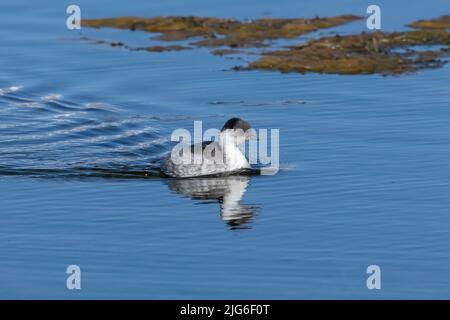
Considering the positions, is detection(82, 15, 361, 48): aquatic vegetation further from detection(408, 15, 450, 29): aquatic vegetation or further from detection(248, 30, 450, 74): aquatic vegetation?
detection(408, 15, 450, 29): aquatic vegetation

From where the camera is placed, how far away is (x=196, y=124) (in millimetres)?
23578

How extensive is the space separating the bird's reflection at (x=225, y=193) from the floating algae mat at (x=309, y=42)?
723cm

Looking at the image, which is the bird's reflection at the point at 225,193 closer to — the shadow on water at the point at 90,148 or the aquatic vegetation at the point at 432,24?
the shadow on water at the point at 90,148

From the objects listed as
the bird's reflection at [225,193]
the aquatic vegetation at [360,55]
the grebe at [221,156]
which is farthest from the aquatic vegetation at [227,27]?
the bird's reflection at [225,193]

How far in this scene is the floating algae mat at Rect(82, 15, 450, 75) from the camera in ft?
90.3

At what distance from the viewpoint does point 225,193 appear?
1978 centimetres

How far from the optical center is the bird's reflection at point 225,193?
18.0 m

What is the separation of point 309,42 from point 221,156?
360 inches

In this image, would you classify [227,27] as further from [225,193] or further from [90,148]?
[225,193]

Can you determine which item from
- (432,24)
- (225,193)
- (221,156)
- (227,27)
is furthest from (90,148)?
(432,24)

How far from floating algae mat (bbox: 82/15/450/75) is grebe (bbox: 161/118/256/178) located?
21.4ft

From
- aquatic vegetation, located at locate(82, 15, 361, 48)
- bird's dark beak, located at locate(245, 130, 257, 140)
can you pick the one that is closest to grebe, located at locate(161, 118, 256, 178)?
bird's dark beak, located at locate(245, 130, 257, 140)

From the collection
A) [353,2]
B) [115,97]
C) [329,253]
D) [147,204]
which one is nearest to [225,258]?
[329,253]

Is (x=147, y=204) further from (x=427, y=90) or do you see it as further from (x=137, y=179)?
(x=427, y=90)
